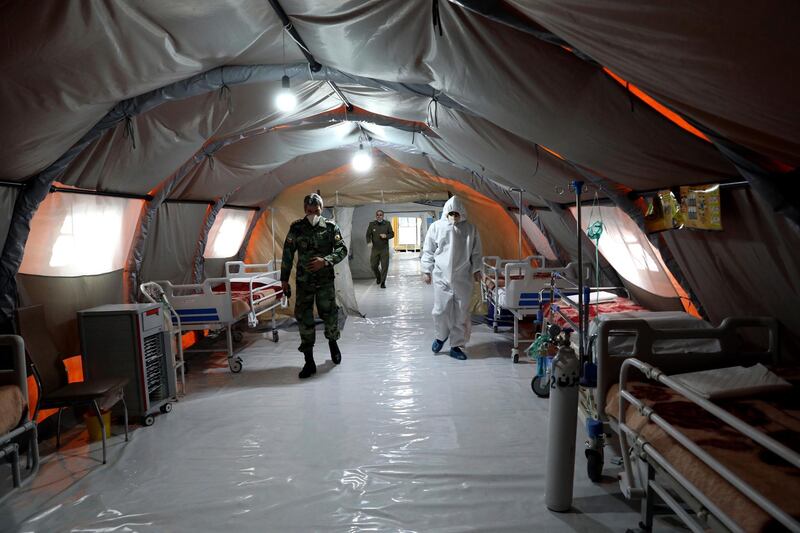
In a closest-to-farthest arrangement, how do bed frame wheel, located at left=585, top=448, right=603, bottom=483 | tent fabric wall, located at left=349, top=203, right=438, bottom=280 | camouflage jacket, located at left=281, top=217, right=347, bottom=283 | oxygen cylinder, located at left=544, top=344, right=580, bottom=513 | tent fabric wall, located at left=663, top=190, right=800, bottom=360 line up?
tent fabric wall, located at left=663, top=190, right=800, bottom=360
oxygen cylinder, located at left=544, top=344, right=580, bottom=513
bed frame wheel, located at left=585, top=448, right=603, bottom=483
camouflage jacket, located at left=281, top=217, right=347, bottom=283
tent fabric wall, located at left=349, top=203, right=438, bottom=280

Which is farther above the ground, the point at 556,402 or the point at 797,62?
the point at 797,62

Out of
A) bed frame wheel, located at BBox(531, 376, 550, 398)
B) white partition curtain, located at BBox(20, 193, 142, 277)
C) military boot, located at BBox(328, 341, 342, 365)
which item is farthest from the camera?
military boot, located at BBox(328, 341, 342, 365)

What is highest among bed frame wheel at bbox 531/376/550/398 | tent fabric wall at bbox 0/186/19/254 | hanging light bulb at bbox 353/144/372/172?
hanging light bulb at bbox 353/144/372/172

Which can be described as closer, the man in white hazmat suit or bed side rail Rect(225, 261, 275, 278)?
the man in white hazmat suit

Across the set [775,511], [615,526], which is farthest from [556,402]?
[775,511]

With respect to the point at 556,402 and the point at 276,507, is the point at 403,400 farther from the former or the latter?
the point at 556,402

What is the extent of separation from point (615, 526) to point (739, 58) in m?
2.27

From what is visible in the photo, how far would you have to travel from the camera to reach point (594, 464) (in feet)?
9.64

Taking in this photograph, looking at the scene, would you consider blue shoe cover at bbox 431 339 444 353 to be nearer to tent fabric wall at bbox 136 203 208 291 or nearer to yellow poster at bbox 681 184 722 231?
yellow poster at bbox 681 184 722 231

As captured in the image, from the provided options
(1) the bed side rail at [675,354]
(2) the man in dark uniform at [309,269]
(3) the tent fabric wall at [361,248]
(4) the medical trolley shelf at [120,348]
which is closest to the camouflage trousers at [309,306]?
(2) the man in dark uniform at [309,269]

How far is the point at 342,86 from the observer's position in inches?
175

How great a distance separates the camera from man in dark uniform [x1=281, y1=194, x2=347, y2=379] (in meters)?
5.12

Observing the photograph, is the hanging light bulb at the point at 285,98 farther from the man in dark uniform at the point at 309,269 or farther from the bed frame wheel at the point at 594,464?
the bed frame wheel at the point at 594,464

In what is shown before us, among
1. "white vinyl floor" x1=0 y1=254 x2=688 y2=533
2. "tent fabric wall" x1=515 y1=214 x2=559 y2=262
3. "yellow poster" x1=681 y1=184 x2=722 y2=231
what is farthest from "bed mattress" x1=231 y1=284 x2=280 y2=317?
"yellow poster" x1=681 y1=184 x2=722 y2=231
